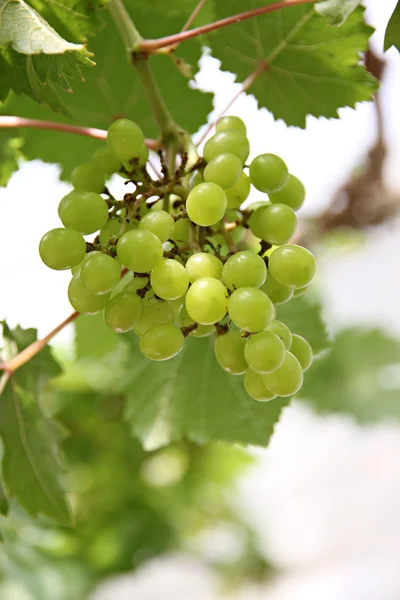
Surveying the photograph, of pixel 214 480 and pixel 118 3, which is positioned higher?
pixel 118 3

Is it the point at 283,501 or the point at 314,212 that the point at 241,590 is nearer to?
the point at 283,501

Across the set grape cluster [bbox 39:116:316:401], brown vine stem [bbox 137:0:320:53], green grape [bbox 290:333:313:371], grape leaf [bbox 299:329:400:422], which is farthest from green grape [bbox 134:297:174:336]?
grape leaf [bbox 299:329:400:422]

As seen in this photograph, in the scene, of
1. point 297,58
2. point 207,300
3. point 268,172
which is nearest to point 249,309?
point 207,300

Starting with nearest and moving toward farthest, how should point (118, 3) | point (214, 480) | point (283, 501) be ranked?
point (118, 3) < point (214, 480) < point (283, 501)

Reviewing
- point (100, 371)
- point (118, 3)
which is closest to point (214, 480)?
point (100, 371)

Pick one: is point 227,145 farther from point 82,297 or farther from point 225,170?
point 82,297

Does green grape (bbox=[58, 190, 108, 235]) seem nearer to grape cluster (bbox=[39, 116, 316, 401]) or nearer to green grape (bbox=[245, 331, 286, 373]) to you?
grape cluster (bbox=[39, 116, 316, 401])

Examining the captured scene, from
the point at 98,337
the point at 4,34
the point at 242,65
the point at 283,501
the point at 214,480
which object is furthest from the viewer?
the point at 283,501
